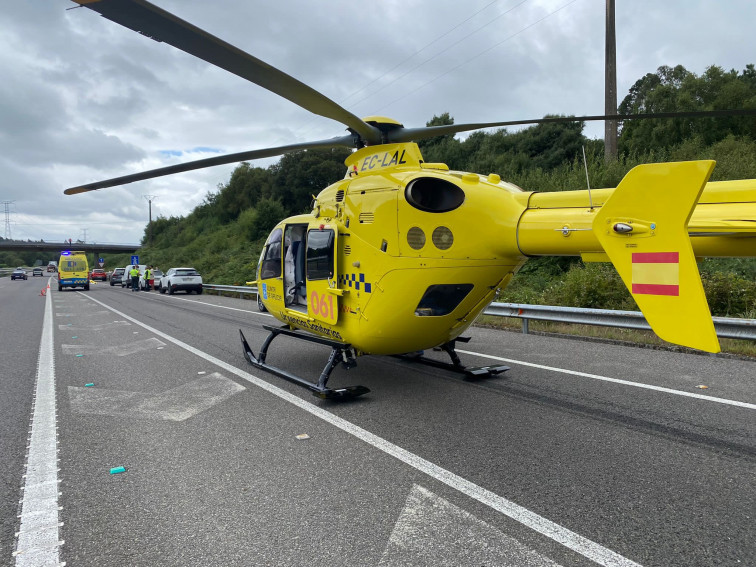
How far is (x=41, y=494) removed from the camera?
3.30 meters

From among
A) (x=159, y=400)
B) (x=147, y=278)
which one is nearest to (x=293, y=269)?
(x=159, y=400)

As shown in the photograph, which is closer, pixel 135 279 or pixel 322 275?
pixel 322 275

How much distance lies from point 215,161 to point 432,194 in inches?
109

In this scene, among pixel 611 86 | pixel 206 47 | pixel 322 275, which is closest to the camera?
pixel 206 47

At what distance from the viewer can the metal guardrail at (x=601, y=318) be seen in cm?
682

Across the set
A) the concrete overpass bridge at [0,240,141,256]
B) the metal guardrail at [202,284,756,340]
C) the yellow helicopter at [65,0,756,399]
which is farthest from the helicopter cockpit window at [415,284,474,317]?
the concrete overpass bridge at [0,240,141,256]

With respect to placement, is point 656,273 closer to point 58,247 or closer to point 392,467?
point 392,467

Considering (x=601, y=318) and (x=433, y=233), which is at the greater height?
(x=433, y=233)

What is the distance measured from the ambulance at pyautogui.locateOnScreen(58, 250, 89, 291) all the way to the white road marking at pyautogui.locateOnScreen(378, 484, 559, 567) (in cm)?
3517

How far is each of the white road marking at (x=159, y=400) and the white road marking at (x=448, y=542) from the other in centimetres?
297

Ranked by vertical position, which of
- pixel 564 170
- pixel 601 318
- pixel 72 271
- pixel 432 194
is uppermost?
pixel 564 170

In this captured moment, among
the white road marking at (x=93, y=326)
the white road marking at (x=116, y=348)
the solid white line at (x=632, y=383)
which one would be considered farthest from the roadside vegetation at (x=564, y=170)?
the white road marking at (x=93, y=326)

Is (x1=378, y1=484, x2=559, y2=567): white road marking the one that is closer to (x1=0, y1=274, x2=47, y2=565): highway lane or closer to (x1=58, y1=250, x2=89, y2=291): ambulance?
(x1=0, y1=274, x2=47, y2=565): highway lane

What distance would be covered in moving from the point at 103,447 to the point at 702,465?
186 inches
